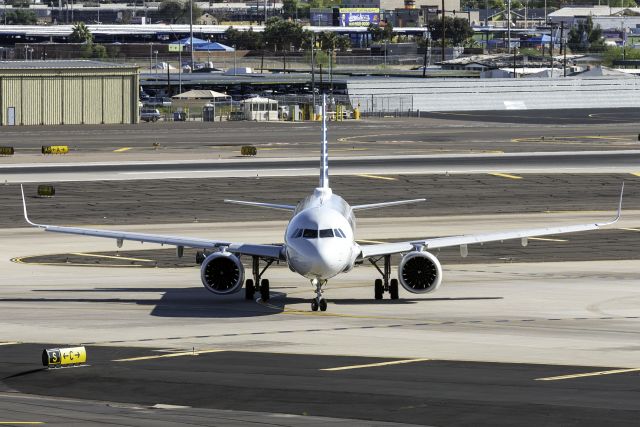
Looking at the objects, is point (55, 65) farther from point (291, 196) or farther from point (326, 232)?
point (326, 232)

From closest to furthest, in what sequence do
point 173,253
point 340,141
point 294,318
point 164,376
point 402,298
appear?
point 164,376 → point 294,318 → point 402,298 → point 173,253 → point 340,141

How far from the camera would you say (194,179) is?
10281 centimetres

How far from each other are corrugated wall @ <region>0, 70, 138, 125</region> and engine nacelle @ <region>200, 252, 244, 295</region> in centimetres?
11614

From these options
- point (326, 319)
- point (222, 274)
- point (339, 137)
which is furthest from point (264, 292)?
point (339, 137)

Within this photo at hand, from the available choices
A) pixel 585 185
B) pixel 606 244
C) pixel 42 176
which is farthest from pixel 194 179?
pixel 606 244

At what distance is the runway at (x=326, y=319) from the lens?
110 ft

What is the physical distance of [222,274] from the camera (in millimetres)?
51156

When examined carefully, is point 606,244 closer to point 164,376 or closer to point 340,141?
point 164,376

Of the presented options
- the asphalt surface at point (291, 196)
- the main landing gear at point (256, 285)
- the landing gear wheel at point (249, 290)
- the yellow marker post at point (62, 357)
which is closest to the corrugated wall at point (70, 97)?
the asphalt surface at point (291, 196)

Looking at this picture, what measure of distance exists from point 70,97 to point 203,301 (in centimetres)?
11687

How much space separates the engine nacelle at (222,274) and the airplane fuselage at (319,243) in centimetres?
290

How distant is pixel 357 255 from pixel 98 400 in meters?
18.0

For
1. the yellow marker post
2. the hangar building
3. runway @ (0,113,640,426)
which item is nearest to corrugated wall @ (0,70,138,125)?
the hangar building

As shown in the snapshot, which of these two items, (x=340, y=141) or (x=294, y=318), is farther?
(x=340, y=141)
